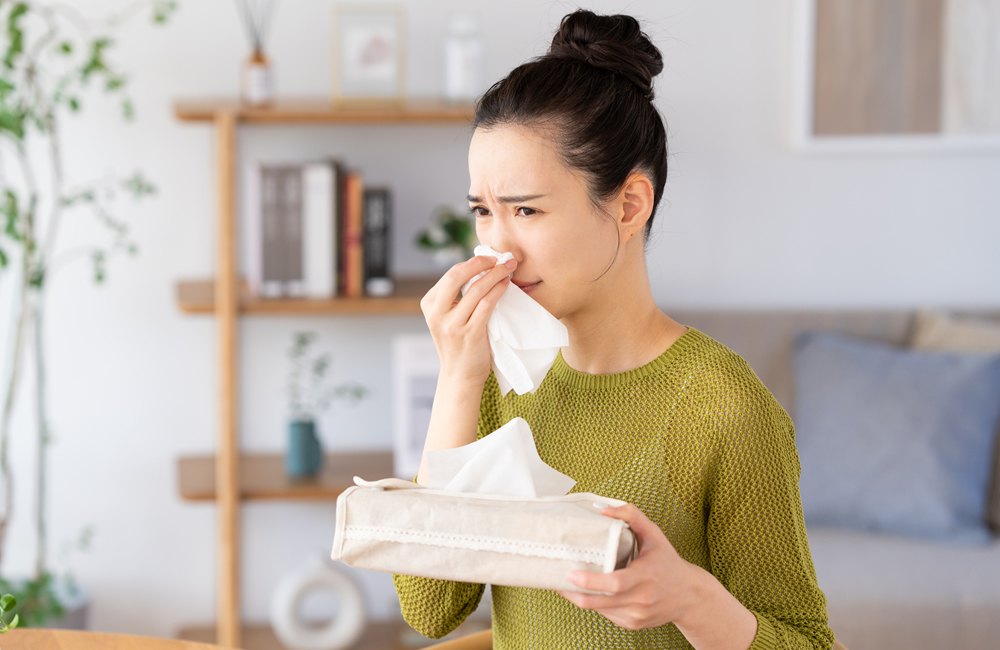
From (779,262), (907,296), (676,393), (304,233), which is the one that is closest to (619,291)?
(676,393)

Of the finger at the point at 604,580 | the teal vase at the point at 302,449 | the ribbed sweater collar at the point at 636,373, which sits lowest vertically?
the teal vase at the point at 302,449

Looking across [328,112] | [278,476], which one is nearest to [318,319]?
Result: [278,476]

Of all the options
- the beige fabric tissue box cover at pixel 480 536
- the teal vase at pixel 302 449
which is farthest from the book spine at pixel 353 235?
the beige fabric tissue box cover at pixel 480 536

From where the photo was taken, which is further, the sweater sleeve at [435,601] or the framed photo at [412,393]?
the framed photo at [412,393]

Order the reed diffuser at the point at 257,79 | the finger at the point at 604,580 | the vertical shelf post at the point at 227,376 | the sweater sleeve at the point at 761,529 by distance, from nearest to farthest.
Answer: the finger at the point at 604,580
the sweater sleeve at the point at 761,529
the vertical shelf post at the point at 227,376
the reed diffuser at the point at 257,79

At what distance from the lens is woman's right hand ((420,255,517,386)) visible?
1009mm

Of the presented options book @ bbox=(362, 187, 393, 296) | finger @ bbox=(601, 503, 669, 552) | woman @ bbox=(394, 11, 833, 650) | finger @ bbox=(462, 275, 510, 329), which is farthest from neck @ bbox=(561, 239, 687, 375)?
book @ bbox=(362, 187, 393, 296)

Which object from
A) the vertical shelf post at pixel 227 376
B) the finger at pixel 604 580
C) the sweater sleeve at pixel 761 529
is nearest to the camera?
the finger at pixel 604 580

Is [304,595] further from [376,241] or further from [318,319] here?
[376,241]

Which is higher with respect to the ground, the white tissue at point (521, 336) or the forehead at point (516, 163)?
the forehead at point (516, 163)

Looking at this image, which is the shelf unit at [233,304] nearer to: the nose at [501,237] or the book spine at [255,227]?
the book spine at [255,227]

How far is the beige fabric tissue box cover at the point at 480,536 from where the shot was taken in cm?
75

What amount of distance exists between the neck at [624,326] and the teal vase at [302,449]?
1313 millimetres

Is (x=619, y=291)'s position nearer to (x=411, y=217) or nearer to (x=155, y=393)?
(x=411, y=217)
